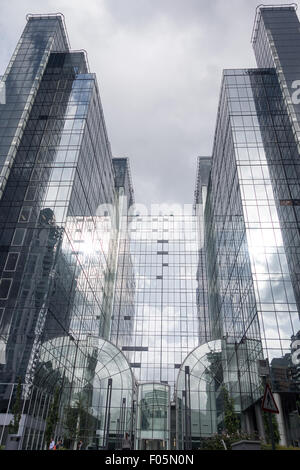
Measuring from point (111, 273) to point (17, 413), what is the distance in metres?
43.6

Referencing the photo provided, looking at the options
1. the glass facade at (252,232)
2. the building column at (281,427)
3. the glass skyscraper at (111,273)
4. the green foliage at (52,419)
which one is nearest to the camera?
the building column at (281,427)

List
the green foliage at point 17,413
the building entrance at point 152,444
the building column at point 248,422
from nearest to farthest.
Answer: the green foliage at point 17,413 < the building column at point 248,422 < the building entrance at point 152,444

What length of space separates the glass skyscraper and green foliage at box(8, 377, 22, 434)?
272mm

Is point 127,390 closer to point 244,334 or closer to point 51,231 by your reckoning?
point 244,334

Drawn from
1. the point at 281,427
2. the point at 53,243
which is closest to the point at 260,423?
the point at 281,427

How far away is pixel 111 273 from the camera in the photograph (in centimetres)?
7281

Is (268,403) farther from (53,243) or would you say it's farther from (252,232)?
(252,232)

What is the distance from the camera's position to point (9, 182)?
151 feet

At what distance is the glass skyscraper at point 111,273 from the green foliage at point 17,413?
0.27 meters

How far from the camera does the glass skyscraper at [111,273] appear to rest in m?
35.9

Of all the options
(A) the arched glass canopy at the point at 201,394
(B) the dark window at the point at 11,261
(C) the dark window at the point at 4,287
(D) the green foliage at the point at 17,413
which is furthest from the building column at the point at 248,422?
(B) the dark window at the point at 11,261

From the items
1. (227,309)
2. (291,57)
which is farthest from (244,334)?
(291,57)

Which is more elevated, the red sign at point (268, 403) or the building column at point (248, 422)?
the building column at point (248, 422)

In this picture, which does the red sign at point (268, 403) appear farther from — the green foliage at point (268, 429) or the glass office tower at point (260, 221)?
the glass office tower at point (260, 221)
